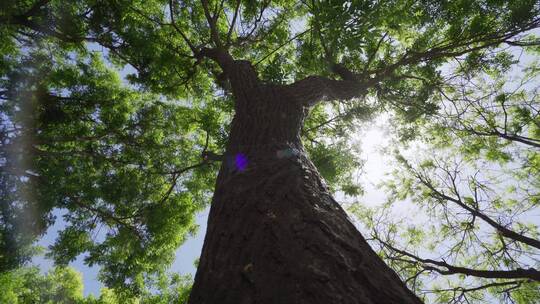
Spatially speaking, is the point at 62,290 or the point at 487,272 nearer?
the point at 487,272

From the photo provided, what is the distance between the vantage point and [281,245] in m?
1.57

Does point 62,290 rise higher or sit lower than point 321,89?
lower

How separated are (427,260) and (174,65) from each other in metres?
6.21

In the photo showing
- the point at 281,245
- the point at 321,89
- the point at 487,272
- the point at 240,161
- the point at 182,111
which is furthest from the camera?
A: the point at 182,111

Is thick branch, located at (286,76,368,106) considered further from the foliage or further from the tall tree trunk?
the foliage

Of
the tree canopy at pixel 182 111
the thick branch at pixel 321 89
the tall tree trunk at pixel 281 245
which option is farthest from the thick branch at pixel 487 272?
the tall tree trunk at pixel 281 245

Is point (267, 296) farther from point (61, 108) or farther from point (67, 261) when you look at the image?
point (61, 108)

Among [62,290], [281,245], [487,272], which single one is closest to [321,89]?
[281,245]

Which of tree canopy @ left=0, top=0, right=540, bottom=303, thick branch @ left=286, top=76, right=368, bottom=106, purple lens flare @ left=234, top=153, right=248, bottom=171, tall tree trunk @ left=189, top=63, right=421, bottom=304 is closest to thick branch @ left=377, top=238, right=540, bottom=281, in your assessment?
tree canopy @ left=0, top=0, right=540, bottom=303

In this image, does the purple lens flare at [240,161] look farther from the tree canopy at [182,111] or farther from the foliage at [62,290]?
the foliage at [62,290]

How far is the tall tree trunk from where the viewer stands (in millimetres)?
1318

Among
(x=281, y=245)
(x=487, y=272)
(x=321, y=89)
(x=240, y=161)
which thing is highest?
(x=321, y=89)

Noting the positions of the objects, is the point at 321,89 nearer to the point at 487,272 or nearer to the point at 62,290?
the point at 487,272

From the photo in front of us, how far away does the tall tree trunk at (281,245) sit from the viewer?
4.33 ft
